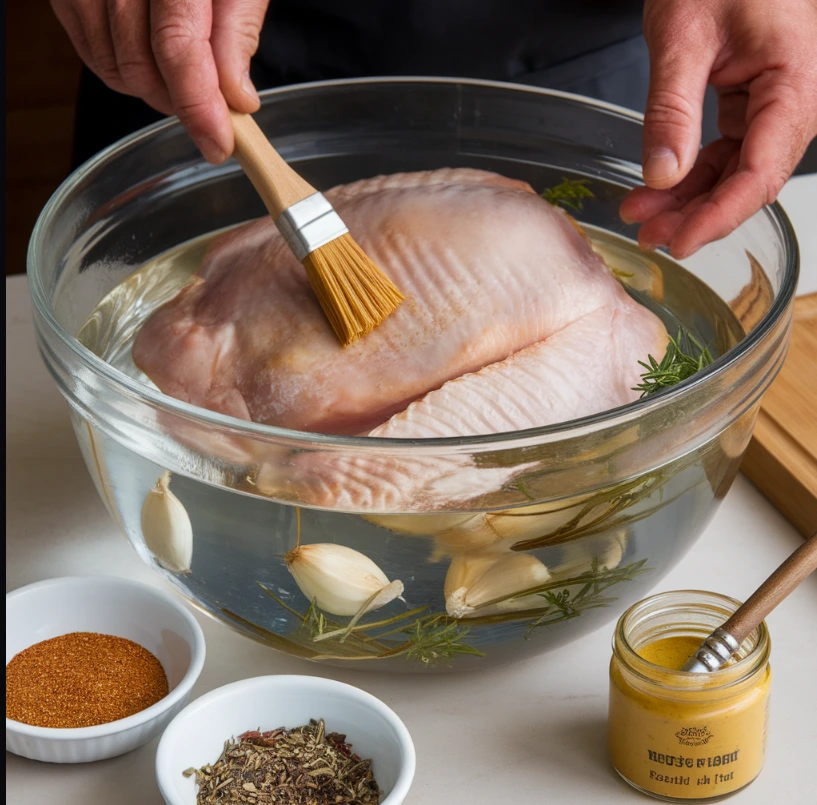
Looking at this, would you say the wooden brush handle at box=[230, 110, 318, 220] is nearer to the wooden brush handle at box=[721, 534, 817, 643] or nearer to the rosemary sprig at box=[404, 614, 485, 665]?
the rosemary sprig at box=[404, 614, 485, 665]

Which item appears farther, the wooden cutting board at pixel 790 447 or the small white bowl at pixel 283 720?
the wooden cutting board at pixel 790 447

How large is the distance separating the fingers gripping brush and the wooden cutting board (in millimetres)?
444

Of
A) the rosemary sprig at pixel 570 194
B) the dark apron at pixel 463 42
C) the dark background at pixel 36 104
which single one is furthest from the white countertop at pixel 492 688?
the dark background at pixel 36 104

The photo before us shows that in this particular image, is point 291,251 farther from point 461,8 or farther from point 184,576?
point 461,8

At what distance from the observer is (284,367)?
0.92m

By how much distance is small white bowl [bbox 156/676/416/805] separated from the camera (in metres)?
0.78

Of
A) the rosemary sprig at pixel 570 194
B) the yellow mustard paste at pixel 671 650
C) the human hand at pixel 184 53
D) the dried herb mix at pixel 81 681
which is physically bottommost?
the dried herb mix at pixel 81 681

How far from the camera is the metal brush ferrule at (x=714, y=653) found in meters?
0.79

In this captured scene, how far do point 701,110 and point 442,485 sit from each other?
477 millimetres

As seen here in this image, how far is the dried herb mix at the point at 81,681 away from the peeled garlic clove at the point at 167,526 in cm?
10

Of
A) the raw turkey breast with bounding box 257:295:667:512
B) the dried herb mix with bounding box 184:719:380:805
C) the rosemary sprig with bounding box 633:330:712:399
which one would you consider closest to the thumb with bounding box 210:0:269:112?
the raw turkey breast with bounding box 257:295:667:512

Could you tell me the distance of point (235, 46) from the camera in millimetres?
956

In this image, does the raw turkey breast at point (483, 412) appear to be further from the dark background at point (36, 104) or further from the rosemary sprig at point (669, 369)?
the dark background at point (36, 104)

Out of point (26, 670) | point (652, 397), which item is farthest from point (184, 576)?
point (652, 397)
